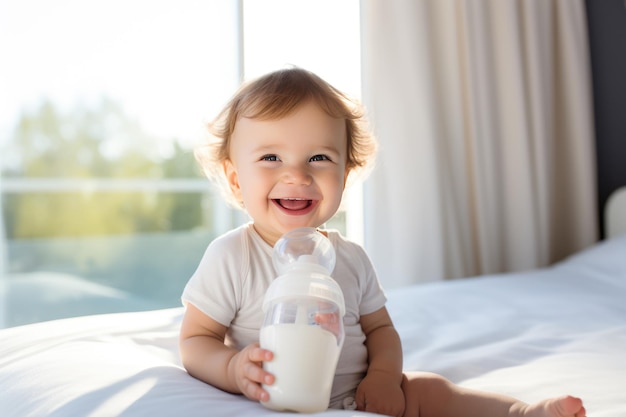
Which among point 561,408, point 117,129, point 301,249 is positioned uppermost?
point 117,129

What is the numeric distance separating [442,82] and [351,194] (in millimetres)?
681

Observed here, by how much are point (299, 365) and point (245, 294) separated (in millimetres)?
309

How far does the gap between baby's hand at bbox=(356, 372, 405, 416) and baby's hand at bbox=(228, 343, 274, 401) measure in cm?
24

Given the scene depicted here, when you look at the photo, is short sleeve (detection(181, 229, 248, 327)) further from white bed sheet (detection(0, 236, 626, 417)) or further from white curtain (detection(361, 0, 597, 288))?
white curtain (detection(361, 0, 597, 288))

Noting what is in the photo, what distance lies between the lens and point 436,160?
110 inches

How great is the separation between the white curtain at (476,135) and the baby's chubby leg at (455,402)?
5.72ft

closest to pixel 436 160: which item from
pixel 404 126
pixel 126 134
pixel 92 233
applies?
pixel 404 126

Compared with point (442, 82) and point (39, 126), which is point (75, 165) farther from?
point (442, 82)

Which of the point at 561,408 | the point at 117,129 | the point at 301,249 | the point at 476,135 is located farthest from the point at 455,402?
the point at 117,129

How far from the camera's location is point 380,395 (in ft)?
3.17

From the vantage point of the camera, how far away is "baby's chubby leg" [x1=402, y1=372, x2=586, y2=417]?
87 cm

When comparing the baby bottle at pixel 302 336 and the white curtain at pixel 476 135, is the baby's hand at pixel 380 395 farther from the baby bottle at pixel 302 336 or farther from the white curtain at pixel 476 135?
the white curtain at pixel 476 135

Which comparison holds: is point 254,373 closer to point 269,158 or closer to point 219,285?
point 219,285

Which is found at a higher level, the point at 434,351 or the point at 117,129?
the point at 117,129
